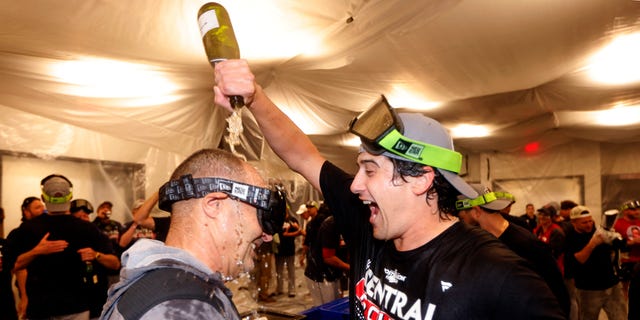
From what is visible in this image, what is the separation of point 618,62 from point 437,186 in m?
3.73

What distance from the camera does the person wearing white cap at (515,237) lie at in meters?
3.04

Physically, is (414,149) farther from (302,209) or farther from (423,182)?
(302,209)

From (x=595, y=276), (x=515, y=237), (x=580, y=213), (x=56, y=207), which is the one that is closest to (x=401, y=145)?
(x=515, y=237)

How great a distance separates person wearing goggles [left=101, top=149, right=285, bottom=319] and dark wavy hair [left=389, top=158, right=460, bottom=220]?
1.65 ft

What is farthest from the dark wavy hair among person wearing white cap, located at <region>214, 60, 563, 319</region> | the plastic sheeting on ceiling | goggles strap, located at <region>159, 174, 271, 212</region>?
the plastic sheeting on ceiling

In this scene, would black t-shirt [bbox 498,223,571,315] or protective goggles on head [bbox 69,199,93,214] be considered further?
protective goggles on head [bbox 69,199,93,214]

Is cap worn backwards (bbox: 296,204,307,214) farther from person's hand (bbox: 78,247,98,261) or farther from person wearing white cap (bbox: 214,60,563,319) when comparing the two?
person wearing white cap (bbox: 214,60,563,319)

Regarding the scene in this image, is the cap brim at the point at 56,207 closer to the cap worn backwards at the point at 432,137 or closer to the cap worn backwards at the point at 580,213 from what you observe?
the cap worn backwards at the point at 432,137

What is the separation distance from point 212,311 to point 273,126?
1282 mm

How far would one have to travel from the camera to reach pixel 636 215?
21.3 feet

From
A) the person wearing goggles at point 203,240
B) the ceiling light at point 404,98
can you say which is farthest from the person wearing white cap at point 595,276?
the person wearing goggles at point 203,240

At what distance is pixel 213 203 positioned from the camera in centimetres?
137

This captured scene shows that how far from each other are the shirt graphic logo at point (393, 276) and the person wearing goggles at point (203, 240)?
51 centimetres

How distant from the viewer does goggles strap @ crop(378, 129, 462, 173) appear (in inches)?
66.8
